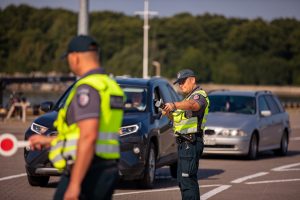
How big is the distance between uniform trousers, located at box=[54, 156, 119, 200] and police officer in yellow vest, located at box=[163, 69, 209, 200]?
392cm

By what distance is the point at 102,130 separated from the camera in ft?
21.0

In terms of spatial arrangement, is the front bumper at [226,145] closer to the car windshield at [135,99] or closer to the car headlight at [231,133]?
the car headlight at [231,133]

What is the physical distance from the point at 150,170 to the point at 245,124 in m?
6.64

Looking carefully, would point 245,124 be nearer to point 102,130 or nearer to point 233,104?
point 233,104

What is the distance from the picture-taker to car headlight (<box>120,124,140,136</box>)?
550 inches

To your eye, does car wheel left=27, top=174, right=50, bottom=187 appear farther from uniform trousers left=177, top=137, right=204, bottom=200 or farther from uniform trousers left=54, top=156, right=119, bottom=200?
uniform trousers left=54, top=156, right=119, bottom=200

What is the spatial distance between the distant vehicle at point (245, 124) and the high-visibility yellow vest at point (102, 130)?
13933 mm

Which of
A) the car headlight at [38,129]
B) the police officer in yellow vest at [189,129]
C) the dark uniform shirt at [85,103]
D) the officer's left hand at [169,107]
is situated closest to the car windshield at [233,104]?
A: the car headlight at [38,129]

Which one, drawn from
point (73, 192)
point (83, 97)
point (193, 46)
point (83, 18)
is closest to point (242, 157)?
point (83, 18)

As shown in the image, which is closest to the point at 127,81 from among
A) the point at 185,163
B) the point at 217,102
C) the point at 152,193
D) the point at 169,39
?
the point at 152,193

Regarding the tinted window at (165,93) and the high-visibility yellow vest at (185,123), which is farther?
the tinted window at (165,93)

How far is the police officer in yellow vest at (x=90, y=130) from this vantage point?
6.27 meters

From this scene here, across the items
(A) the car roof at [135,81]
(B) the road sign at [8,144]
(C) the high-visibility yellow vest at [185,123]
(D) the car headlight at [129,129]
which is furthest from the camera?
(A) the car roof at [135,81]

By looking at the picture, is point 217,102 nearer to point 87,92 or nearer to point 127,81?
point 127,81
